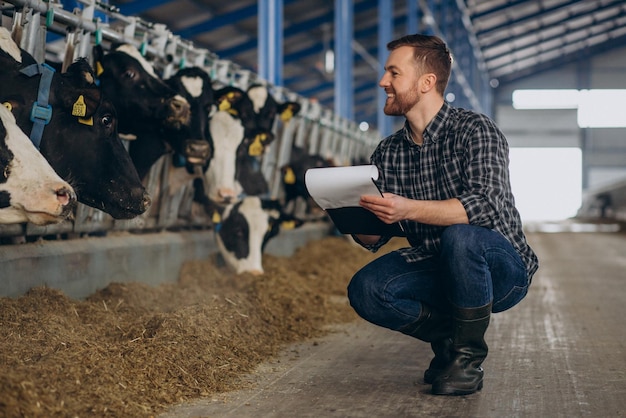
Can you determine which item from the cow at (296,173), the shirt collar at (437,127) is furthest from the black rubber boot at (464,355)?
the cow at (296,173)

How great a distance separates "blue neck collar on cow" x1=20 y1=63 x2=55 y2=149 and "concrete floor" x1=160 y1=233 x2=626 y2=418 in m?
1.46

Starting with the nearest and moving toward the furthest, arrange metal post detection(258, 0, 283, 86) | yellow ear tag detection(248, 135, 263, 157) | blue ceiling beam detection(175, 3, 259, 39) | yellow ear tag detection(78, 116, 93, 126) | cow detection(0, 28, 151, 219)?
cow detection(0, 28, 151, 219)
yellow ear tag detection(78, 116, 93, 126)
yellow ear tag detection(248, 135, 263, 157)
metal post detection(258, 0, 283, 86)
blue ceiling beam detection(175, 3, 259, 39)

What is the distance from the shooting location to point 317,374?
3902mm

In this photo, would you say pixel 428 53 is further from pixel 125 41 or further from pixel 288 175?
pixel 288 175

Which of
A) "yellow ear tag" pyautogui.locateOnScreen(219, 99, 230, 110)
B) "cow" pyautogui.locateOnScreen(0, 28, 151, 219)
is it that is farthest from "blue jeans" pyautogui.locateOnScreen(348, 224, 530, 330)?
"yellow ear tag" pyautogui.locateOnScreen(219, 99, 230, 110)

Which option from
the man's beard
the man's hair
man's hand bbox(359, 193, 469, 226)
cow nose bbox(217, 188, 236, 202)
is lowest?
man's hand bbox(359, 193, 469, 226)

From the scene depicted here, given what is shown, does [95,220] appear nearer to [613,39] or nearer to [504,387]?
[504,387]

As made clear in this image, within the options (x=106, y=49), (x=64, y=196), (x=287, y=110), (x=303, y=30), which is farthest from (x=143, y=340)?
(x=303, y=30)

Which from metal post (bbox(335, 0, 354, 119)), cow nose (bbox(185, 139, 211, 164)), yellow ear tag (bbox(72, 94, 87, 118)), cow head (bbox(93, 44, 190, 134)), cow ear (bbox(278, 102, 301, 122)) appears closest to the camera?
yellow ear tag (bbox(72, 94, 87, 118))

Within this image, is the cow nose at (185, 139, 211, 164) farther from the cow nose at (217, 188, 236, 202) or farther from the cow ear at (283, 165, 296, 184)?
the cow ear at (283, 165, 296, 184)

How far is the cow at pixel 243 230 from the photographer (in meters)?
6.70

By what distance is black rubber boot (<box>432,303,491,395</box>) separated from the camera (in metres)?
3.46

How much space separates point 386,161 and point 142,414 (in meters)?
1.53

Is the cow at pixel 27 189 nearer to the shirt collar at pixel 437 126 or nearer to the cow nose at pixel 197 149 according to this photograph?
the shirt collar at pixel 437 126
